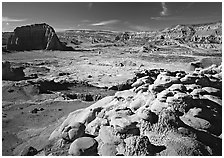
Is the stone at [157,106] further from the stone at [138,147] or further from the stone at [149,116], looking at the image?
the stone at [138,147]

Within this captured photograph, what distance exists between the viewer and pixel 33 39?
63469mm

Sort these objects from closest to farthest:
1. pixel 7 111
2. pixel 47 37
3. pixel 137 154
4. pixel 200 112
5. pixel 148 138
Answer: pixel 137 154
pixel 148 138
pixel 200 112
pixel 7 111
pixel 47 37

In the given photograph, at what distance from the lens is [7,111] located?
16.2 m

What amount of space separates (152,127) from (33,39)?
59825mm

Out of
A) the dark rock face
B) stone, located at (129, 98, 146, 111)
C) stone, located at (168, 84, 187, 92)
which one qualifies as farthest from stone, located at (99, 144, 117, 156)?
the dark rock face

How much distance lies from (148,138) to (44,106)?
404 inches

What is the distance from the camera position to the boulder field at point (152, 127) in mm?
8445

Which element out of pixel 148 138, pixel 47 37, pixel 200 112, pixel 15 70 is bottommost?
pixel 148 138

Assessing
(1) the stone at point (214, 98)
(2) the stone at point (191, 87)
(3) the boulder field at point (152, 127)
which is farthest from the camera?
(2) the stone at point (191, 87)

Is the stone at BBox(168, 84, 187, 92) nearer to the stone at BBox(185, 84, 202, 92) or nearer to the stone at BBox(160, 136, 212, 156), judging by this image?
the stone at BBox(185, 84, 202, 92)

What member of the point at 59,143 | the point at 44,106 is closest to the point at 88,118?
the point at 59,143

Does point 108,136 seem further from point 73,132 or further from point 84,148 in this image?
point 73,132

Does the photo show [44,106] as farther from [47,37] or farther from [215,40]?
[215,40]

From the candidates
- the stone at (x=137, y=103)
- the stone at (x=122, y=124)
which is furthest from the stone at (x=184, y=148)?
the stone at (x=137, y=103)
